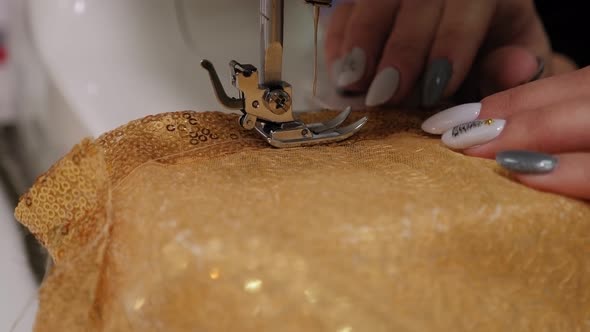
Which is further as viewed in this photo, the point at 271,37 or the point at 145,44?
the point at 145,44

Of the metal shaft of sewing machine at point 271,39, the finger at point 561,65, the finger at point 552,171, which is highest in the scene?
→ the metal shaft of sewing machine at point 271,39

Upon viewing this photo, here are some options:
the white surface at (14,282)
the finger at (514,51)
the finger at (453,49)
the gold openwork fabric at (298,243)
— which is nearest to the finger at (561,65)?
the finger at (514,51)

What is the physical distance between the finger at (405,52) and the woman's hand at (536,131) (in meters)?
0.12

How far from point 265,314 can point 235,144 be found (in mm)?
158

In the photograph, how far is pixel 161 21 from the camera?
0.60 m

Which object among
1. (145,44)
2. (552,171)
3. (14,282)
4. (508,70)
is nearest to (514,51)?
(508,70)

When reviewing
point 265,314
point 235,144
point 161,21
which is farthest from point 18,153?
point 265,314

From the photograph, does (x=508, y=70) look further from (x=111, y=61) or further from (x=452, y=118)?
(x=111, y=61)

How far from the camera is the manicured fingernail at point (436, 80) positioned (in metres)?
0.56

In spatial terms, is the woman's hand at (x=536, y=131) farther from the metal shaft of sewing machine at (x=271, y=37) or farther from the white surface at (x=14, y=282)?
the white surface at (x=14, y=282)

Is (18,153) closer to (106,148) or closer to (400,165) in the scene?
(106,148)

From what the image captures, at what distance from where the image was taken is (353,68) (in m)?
0.61

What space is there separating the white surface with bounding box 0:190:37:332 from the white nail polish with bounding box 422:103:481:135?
0.33 m

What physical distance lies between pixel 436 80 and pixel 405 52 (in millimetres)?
47
